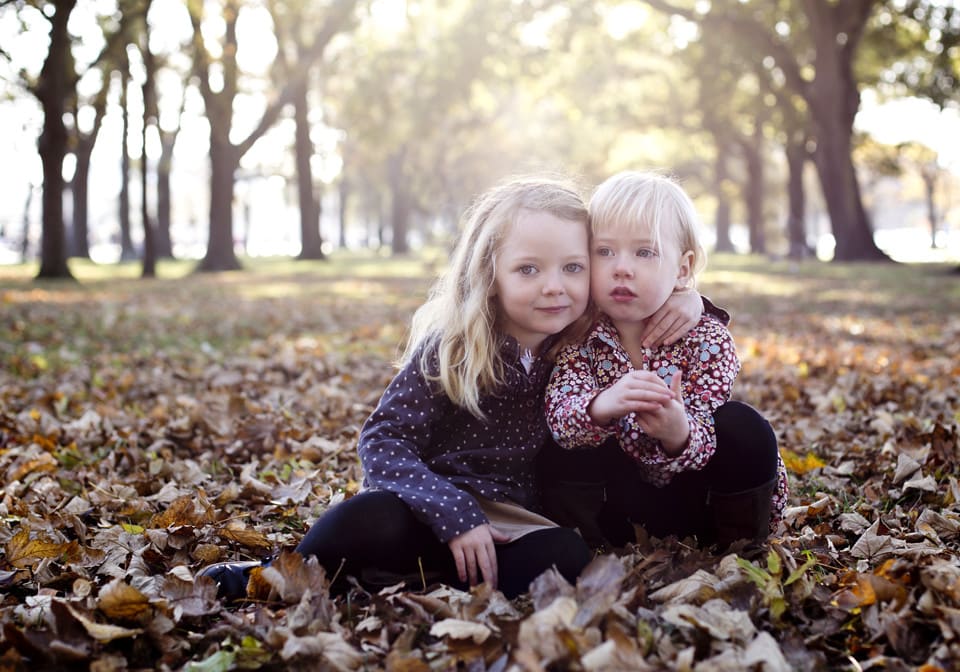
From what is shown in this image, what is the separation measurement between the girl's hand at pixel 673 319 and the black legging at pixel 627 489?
0.27 metres

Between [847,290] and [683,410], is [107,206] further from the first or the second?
[683,410]

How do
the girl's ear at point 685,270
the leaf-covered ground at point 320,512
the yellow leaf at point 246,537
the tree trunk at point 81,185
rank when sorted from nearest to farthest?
the leaf-covered ground at point 320,512, the girl's ear at point 685,270, the yellow leaf at point 246,537, the tree trunk at point 81,185

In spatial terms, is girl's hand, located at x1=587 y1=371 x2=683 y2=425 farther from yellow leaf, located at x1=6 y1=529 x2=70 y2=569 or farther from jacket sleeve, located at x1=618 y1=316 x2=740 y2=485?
yellow leaf, located at x1=6 y1=529 x2=70 y2=569

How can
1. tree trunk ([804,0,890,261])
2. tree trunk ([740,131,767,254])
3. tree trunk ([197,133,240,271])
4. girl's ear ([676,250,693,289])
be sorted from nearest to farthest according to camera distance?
girl's ear ([676,250,693,289]) < tree trunk ([804,0,890,261]) < tree trunk ([197,133,240,271]) < tree trunk ([740,131,767,254])

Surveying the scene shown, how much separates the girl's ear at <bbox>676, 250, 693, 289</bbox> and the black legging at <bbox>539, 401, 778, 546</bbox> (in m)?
0.42

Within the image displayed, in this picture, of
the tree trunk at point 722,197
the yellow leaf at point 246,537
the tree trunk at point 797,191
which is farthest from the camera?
the tree trunk at point 722,197

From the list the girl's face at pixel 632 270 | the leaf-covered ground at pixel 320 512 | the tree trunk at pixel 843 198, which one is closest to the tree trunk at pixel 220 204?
the tree trunk at pixel 843 198

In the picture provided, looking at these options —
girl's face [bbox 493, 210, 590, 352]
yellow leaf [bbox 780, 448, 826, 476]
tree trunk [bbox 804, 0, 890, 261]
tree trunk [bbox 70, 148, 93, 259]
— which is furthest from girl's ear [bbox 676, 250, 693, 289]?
tree trunk [bbox 70, 148, 93, 259]

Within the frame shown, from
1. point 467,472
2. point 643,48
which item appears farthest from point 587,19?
point 467,472

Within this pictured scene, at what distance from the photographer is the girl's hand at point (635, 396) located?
2.42 meters

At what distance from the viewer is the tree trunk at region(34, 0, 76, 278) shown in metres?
16.1

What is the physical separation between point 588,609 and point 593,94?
32037 millimetres

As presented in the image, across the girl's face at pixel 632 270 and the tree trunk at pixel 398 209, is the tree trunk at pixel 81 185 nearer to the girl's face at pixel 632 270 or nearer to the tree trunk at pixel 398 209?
Result: the tree trunk at pixel 398 209

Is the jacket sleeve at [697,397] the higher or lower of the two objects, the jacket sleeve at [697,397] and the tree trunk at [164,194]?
the lower
